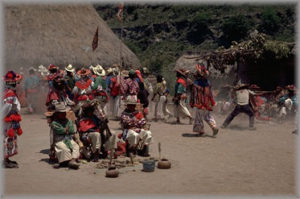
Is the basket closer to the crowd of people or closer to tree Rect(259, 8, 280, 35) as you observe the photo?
the crowd of people

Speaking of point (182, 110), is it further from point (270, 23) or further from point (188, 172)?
point (270, 23)

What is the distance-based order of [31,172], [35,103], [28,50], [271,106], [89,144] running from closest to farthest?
1. [31,172]
2. [89,144]
3. [271,106]
4. [35,103]
5. [28,50]

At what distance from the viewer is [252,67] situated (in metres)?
16.6

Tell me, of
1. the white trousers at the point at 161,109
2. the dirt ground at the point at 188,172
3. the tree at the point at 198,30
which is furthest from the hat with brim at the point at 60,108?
the tree at the point at 198,30

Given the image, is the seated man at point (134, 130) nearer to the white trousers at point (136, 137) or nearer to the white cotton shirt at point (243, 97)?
the white trousers at point (136, 137)

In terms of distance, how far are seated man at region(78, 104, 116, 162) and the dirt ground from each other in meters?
0.40

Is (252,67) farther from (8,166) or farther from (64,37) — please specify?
(8,166)

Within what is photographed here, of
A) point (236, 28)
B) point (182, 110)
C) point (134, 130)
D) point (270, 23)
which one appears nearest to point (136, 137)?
point (134, 130)

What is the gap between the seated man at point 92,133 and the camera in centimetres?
798

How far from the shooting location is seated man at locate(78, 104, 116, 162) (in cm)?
798

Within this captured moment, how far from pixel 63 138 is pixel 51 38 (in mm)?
13723

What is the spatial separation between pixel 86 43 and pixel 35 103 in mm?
6465

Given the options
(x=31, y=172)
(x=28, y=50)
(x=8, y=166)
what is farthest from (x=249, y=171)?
(x=28, y=50)

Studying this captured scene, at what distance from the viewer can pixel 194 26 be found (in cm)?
5941
